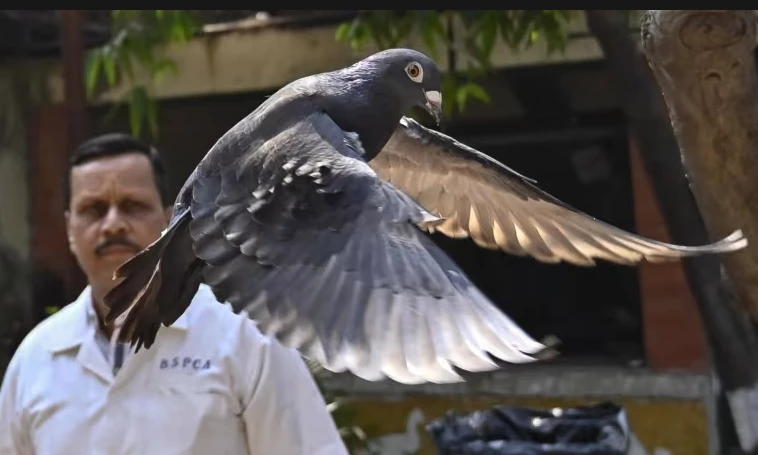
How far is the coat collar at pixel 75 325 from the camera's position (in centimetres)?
165

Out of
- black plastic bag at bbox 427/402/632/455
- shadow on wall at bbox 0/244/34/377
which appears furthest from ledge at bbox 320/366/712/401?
shadow on wall at bbox 0/244/34/377

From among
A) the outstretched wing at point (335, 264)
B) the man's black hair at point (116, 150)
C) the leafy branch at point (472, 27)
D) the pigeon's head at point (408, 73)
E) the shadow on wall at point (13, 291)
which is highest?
the leafy branch at point (472, 27)

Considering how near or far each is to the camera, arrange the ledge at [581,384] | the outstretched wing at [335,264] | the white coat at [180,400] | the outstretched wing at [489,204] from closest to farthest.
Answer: the outstretched wing at [335,264]
the outstretched wing at [489,204]
the white coat at [180,400]
the ledge at [581,384]

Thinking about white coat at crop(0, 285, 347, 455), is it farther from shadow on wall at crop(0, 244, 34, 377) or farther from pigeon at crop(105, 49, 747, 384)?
shadow on wall at crop(0, 244, 34, 377)

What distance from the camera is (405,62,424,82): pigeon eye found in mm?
1164

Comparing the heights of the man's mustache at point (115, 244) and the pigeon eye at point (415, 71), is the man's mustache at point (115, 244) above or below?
below

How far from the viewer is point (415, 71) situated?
1.17 metres

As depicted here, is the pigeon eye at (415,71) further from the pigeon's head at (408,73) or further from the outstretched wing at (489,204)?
the outstretched wing at (489,204)

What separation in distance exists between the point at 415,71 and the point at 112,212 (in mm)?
643

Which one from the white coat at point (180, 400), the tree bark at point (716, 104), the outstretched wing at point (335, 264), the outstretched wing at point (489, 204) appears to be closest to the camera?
the outstretched wing at point (335, 264)

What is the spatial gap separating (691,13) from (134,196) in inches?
36.2

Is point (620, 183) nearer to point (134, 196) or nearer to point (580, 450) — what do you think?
point (580, 450)

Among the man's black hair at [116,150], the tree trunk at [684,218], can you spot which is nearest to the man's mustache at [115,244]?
the man's black hair at [116,150]

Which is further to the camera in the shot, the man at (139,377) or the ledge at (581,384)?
the ledge at (581,384)
